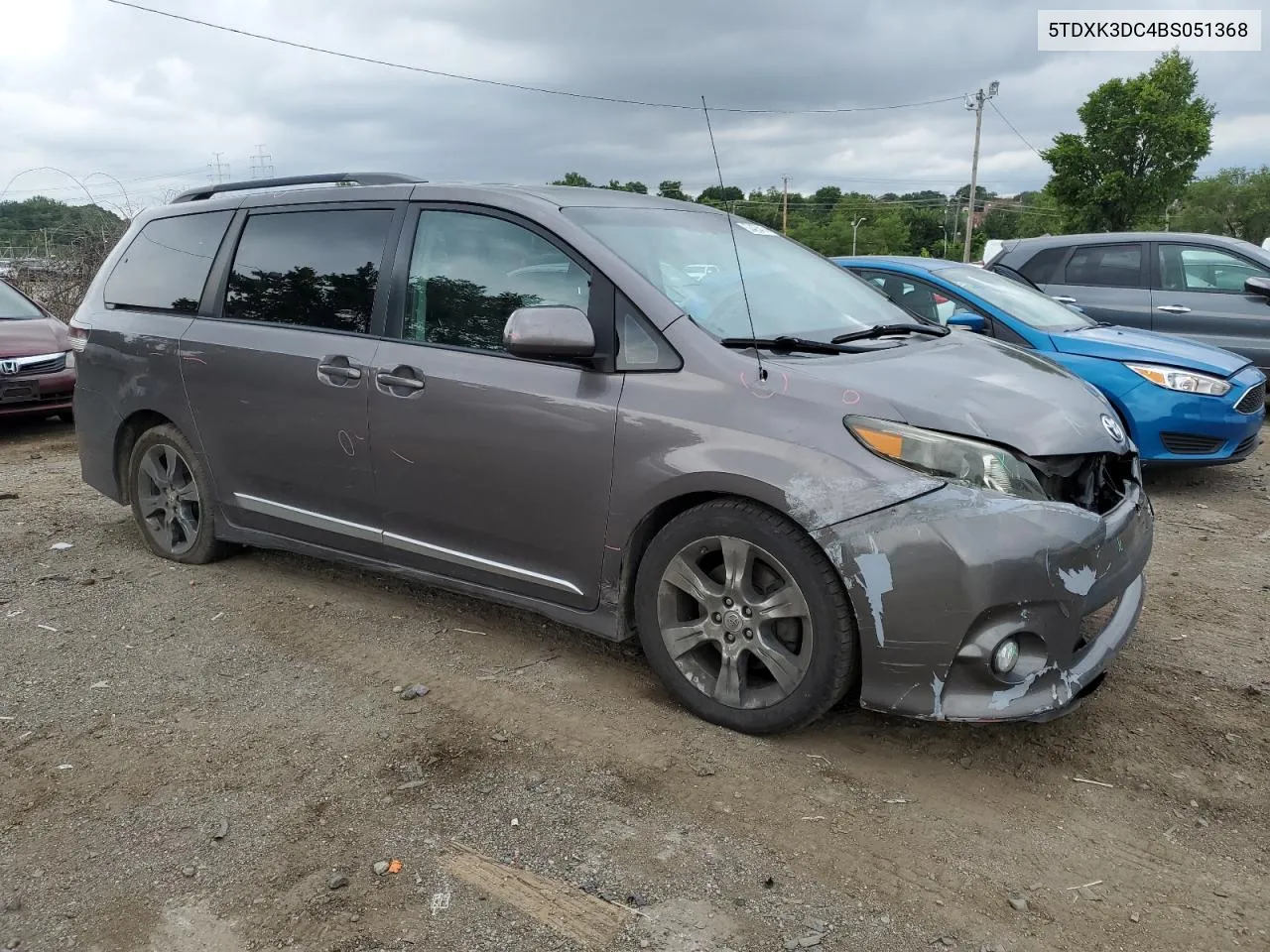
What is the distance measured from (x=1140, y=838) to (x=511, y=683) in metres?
2.01

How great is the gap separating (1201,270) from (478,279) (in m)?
7.22

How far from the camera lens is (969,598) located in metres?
2.65

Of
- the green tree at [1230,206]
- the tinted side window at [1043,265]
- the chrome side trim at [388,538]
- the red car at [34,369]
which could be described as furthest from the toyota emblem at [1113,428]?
the green tree at [1230,206]

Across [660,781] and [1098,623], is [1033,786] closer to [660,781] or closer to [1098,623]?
[1098,623]

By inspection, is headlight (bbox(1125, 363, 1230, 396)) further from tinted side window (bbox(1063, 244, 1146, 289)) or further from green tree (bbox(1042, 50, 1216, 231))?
green tree (bbox(1042, 50, 1216, 231))

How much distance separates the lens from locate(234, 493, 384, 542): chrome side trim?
3.90 meters

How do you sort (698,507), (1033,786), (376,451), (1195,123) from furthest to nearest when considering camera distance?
(1195,123), (376,451), (698,507), (1033,786)

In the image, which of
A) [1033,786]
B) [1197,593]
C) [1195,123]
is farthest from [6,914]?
[1195,123]

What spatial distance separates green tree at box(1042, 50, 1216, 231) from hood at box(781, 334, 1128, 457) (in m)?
41.8

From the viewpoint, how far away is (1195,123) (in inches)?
1542

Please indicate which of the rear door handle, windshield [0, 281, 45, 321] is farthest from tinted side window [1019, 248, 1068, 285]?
windshield [0, 281, 45, 321]

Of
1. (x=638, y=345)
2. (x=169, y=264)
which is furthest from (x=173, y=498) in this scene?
(x=638, y=345)

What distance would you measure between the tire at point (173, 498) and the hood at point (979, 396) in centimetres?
301

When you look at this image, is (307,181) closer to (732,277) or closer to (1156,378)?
(732,277)
